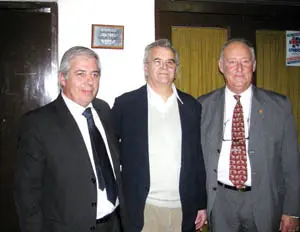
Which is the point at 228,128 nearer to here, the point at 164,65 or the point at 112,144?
the point at 164,65

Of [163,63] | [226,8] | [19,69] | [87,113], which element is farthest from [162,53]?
[19,69]

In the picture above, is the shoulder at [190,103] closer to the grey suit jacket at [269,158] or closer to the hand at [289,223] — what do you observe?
the grey suit jacket at [269,158]

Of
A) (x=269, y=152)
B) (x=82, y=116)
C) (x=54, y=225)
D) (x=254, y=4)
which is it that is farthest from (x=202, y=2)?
(x=54, y=225)

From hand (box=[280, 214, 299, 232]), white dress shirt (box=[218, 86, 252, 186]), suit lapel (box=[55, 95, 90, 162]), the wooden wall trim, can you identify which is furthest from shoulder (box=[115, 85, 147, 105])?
hand (box=[280, 214, 299, 232])

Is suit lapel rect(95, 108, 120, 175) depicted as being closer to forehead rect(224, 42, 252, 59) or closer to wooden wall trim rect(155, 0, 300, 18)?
forehead rect(224, 42, 252, 59)

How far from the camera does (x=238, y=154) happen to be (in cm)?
191

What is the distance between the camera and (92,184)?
1489 mm

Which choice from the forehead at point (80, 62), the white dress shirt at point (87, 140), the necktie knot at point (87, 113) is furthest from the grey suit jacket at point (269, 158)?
the forehead at point (80, 62)

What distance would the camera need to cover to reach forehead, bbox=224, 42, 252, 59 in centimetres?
201

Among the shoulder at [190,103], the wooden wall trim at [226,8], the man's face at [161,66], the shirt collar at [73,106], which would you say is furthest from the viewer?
the wooden wall trim at [226,8]

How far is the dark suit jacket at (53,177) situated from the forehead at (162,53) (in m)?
0.76

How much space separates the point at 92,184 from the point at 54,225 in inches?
11.2

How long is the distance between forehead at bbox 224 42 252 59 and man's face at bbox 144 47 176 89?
0.46 metres

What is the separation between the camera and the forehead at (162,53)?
6.19ft
